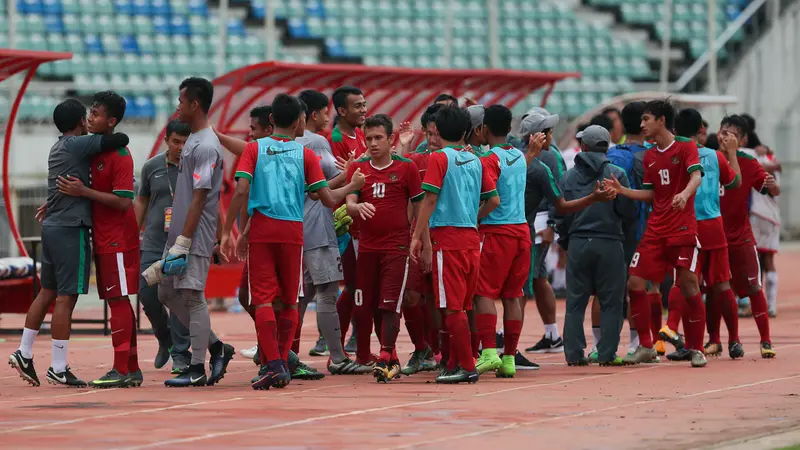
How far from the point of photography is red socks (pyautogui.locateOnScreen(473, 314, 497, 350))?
34.1ft

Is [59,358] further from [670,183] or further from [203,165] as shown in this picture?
[670,183]

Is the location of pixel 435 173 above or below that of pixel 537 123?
below

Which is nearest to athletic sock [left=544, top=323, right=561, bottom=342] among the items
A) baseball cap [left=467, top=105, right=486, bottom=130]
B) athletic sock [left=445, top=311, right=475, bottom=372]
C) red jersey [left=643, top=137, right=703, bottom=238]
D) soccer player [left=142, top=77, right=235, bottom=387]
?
red jersey [left=643, top=137, right=703, bottom=238]

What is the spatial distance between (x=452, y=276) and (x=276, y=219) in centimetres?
123

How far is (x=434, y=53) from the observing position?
35812 mm

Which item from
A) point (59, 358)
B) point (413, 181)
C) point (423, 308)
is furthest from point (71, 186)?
point (423, 308)

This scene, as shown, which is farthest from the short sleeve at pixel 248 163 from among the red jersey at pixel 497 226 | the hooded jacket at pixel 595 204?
the hooded jacket at pixel 595 204

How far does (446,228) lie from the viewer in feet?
33.2

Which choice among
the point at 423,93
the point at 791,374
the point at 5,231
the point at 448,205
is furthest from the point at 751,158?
the point at 5,231

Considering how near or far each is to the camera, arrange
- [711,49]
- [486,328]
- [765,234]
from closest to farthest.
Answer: [486,328] < [765,234] < [711,49]

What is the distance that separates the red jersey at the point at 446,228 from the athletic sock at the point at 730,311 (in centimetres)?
275

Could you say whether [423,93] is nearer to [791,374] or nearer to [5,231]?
[5,231]

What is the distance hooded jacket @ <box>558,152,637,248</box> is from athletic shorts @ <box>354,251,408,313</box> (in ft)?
5.18

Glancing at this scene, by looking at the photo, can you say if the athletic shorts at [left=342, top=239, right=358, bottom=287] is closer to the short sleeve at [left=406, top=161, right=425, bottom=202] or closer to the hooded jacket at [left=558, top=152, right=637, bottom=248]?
the short sleeve at [left=406, top=161, right=425, bottom=202]
